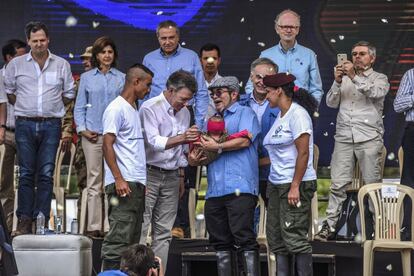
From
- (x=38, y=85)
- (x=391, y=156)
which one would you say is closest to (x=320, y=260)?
(x=391, y=156)

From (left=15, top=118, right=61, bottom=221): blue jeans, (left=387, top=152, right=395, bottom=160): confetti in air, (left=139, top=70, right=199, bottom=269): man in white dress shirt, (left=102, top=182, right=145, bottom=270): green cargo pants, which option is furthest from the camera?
(left=387, top=152, right=395, bottom=160): confetti in air

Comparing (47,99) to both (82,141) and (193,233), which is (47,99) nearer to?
(82,141)

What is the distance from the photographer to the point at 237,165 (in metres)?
10.1

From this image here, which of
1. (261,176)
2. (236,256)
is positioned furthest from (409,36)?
(236,256)

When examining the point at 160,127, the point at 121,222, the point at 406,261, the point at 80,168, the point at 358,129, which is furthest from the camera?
the point at 80,168

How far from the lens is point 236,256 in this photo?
→ 399 inches

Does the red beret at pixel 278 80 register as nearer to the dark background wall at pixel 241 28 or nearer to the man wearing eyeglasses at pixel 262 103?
the man wearing eyeglasses at pixel 262 103

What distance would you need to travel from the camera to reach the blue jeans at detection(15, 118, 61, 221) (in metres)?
11.2

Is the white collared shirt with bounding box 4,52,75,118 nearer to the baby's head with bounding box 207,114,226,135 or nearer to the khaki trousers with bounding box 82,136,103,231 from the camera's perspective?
the khaki trousers with bounding box 82,136,103,231

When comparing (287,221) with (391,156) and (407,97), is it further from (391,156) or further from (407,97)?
(391,156)

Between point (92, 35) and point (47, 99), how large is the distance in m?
2.08

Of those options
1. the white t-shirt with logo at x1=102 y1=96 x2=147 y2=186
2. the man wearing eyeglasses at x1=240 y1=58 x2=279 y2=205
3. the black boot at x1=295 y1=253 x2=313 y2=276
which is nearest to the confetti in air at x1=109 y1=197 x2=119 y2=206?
the white t-shirt with logo at x1=102 y1=96 x2=147 y2=186

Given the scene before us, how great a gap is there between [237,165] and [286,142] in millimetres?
469

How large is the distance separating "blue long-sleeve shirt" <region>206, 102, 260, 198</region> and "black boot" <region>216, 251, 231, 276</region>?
48 cm
